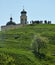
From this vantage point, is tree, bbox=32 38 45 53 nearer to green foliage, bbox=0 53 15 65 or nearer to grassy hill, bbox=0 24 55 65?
grassy hill, bbox=0 24 55 65

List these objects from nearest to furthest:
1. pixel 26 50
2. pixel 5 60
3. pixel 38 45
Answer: pixel 5 60 < pixel 26 50 < pixel 38 45

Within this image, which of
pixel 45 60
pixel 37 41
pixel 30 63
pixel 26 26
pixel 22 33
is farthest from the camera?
pixel 26 26

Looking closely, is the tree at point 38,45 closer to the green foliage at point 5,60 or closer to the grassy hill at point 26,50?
the grassy hill at point 26,50

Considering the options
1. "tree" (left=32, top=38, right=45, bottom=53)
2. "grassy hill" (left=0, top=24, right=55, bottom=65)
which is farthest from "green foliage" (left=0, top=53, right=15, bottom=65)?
"tree" (left=32, top=38, right=45, bottom=53)

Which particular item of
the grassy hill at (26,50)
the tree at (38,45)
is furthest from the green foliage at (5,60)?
the tree at (38,45)

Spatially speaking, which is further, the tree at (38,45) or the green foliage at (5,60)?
the tree at (38,45)

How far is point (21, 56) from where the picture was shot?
107m

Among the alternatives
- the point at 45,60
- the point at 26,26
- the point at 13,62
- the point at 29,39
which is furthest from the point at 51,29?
the point at 13,62

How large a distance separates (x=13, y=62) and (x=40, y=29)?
86.5 metres

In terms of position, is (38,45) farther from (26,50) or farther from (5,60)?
(5,60)

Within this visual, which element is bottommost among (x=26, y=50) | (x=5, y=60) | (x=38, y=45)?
(x=26, y=50)

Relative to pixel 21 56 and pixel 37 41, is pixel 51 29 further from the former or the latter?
pixel 21 56

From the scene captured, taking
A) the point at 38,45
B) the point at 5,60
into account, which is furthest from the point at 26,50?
the point at 5,60

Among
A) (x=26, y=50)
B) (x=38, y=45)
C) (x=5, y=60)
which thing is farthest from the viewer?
(x=38, y=45)
